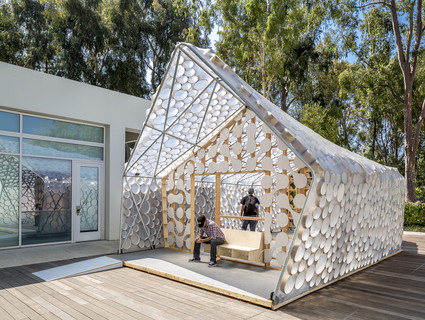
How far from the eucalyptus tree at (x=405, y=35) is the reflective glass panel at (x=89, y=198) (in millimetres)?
11142

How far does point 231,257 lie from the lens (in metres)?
6.19

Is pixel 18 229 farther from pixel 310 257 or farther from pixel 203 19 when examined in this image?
pixel 203 19

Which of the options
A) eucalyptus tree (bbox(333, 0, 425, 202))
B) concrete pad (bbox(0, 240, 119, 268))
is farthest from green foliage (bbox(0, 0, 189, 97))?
concrete pad (bbox(0, 240, 119, 268))

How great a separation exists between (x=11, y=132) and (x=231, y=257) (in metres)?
5.57

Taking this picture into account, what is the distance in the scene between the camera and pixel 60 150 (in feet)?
27.5

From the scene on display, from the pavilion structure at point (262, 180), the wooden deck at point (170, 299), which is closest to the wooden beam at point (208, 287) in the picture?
the wooden deck at point (170, 299)

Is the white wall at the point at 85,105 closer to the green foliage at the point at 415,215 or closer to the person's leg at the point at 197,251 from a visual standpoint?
the person's leg at the point at 197,251

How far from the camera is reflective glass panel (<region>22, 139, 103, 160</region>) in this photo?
25.9 feet

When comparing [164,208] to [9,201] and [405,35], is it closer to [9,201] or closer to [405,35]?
[9,201]

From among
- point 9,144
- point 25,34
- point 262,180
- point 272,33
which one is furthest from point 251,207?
point 25,34

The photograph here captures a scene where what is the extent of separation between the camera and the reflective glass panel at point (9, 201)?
7312 millimetres

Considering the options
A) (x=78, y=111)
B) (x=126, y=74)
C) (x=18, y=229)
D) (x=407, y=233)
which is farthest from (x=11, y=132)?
(x=407, y=233)

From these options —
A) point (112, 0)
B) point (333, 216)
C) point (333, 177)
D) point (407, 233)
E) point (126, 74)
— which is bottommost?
point (407, 233)

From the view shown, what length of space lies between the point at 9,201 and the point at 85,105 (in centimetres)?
287
